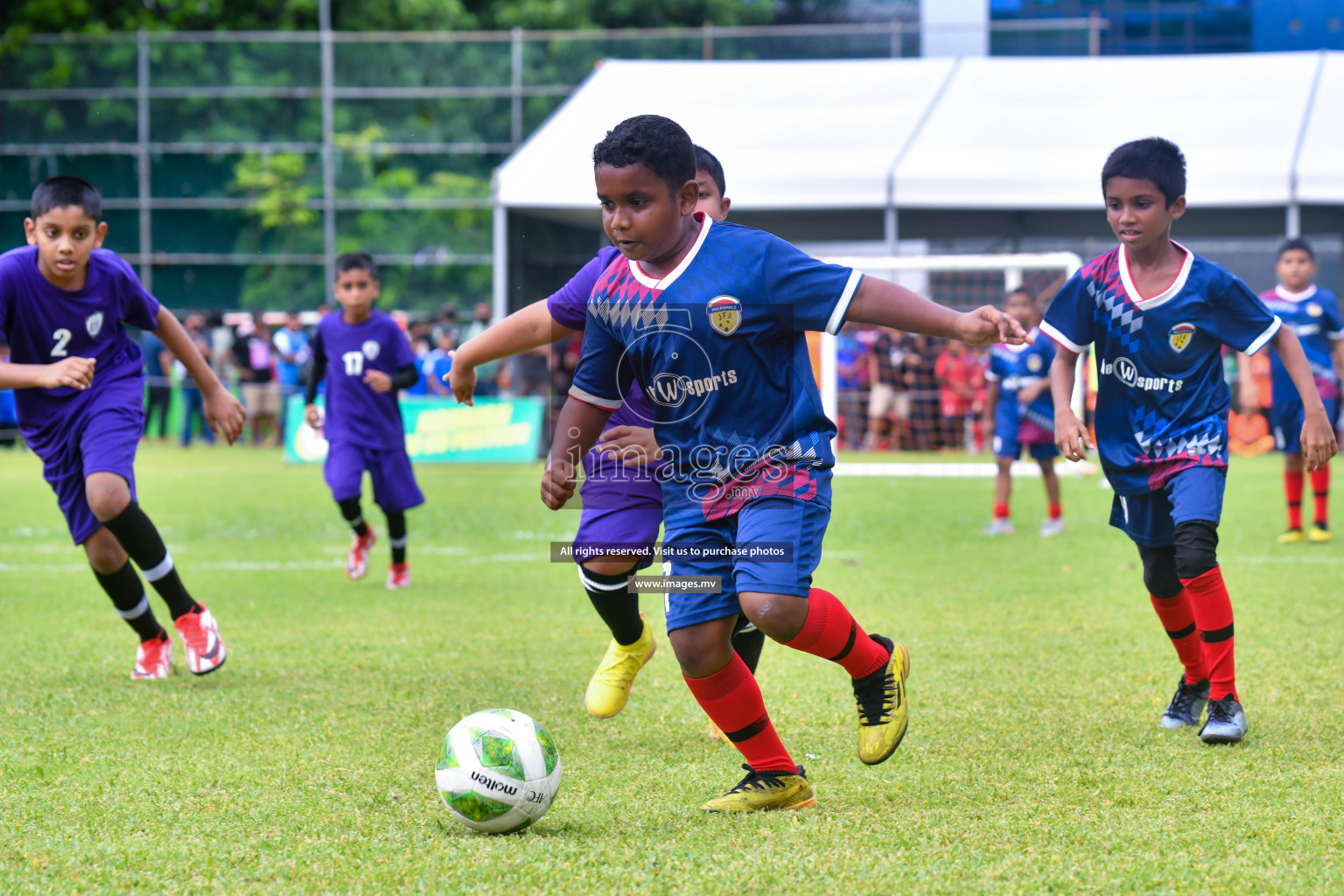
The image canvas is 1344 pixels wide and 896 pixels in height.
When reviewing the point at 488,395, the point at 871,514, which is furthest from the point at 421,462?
the point at 871,514

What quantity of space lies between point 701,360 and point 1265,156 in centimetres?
1698

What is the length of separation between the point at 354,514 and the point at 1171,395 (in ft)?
16.5

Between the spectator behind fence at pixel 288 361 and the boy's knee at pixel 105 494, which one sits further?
the spectator behind fence at pixel 288 361

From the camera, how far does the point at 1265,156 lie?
18.1m

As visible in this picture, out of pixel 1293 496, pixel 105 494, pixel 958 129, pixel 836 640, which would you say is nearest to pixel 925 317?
pixel 836 640

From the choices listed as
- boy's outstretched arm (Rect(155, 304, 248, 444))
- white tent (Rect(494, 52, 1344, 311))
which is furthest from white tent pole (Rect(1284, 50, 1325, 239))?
boy's outstretched arm (Rect(155, 304, 248, 444))

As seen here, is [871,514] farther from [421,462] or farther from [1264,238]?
[1264,238]

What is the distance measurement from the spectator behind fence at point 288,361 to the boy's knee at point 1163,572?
17198 mm

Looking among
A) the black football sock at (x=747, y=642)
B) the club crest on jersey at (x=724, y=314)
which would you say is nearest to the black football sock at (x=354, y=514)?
the black football sock at (x=747, y=642)

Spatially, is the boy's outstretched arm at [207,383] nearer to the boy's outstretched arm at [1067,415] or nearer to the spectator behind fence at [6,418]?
the boy's outstretched arm at [1067,415]

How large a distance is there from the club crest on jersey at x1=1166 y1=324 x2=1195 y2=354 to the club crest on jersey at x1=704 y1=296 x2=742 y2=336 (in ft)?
5.72

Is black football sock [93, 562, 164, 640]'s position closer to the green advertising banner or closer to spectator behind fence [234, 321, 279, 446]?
the green advertising banner

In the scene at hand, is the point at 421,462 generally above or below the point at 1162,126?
below

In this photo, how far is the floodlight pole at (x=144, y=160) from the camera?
24.6 m
